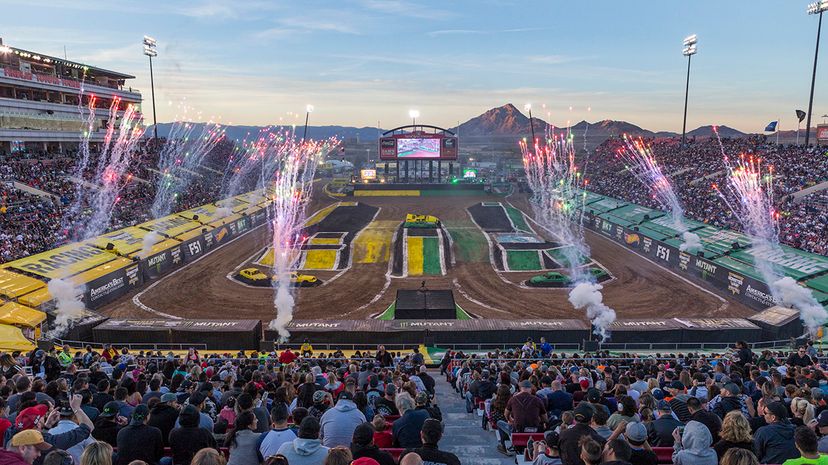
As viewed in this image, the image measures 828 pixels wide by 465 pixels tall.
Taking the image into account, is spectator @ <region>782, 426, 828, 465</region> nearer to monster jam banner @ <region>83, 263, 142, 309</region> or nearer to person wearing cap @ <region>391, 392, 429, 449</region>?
person wearing cap @ <region>391, 392, 429, 449</region>

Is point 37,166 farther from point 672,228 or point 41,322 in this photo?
point 672,228

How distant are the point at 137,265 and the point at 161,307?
22.8ft

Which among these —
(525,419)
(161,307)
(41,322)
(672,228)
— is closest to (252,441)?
(525,419)

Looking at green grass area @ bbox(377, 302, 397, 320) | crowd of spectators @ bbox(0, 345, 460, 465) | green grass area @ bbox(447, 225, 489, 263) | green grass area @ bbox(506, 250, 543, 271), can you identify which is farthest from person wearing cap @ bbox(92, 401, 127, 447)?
green grass area @ bbox(447, 225, 489, 263)

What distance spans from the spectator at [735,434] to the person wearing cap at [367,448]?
4.21m

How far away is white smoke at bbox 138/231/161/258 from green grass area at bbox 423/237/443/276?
2291 centimetres

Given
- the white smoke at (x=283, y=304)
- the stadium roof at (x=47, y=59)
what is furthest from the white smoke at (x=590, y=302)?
the stadium roof at (x=47, y=59)

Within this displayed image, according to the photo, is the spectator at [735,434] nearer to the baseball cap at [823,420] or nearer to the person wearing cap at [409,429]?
the baseball cap at [823,420]

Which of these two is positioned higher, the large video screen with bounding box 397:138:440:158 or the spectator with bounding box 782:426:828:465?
the large video screen with bounding box 397:138:440:158

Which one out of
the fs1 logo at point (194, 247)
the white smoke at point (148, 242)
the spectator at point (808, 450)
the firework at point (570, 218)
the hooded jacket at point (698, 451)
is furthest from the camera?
the fs1 logo at point (194, 247)

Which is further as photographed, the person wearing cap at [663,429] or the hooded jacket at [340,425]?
the person wearing cap at [663,429]

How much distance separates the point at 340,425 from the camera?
7.59 metres

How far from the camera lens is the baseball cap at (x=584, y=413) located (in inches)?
292

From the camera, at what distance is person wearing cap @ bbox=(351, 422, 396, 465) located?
20.2 ft
